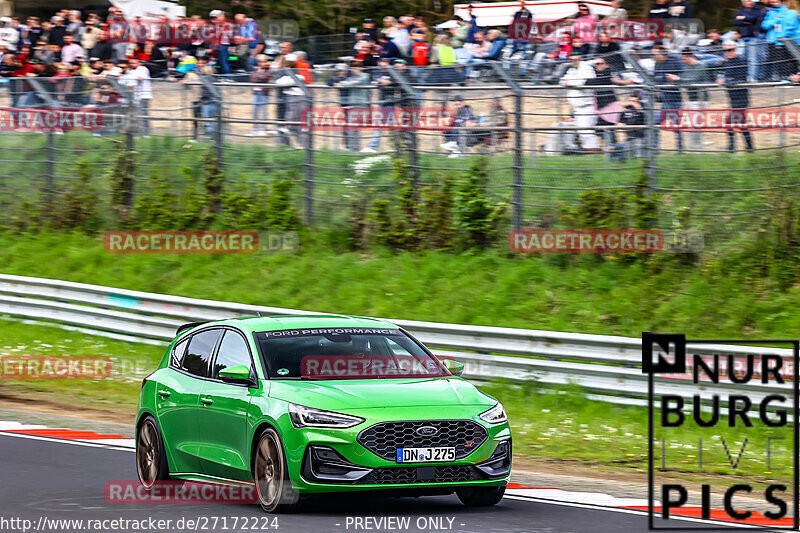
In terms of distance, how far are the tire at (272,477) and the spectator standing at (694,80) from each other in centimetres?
1029

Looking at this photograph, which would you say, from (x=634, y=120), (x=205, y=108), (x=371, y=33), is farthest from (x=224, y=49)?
(x=634, y=120)

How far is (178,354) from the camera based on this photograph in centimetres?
1044

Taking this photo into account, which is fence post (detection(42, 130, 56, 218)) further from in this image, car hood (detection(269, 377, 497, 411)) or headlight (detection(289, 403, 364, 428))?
headlight (detection(289, 403, 364, 428))

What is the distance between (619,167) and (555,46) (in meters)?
3.24

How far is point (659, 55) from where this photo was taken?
1755cm

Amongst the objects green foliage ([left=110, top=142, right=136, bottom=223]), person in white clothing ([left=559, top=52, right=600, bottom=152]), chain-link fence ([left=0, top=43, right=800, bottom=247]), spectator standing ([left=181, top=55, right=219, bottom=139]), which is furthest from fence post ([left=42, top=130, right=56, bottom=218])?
person in white clothing ([left=559, top=52, right=600, bottom=152])

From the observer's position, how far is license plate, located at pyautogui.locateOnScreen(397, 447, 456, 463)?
8.45 m

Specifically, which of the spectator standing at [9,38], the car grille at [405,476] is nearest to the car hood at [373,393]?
the car grille at [405,476]

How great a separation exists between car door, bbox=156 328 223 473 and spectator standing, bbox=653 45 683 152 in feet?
31.2

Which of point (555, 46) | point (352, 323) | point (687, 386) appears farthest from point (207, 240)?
point (352, 323)

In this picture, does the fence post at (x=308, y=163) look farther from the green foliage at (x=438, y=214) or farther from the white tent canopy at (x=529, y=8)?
the white tent canopy at (x=529, y=8)

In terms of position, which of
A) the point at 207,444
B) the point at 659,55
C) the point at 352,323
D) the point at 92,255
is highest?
the point at 659,55

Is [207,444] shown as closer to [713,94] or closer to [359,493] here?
[359,493]

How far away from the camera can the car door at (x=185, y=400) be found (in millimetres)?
9703
